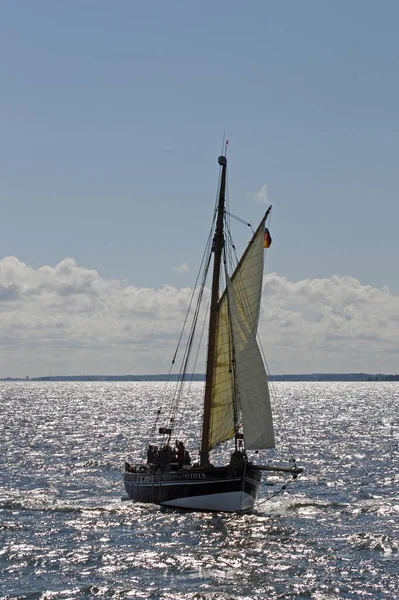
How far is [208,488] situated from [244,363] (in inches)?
299

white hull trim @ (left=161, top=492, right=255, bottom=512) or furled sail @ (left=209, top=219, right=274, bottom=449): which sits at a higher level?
furled sail @ (left=209, top=219, right=274, bottom=449)

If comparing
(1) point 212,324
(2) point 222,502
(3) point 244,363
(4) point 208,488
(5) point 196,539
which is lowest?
(5) point 196,539

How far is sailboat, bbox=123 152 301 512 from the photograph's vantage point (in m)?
47.8

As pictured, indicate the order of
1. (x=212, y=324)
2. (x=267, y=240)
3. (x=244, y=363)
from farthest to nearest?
(x=212, y=324)
(x=267, y=240)
(x=244, y=363)

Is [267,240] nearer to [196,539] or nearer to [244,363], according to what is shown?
[244,363]

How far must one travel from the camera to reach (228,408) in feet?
168

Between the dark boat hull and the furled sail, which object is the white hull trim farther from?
the furled sail

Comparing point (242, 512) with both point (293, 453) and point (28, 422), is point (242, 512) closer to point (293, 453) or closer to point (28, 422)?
point (293, 453)

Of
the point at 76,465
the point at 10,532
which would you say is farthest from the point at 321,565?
the point at 76,465

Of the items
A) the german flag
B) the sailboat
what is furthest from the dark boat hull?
the german flag

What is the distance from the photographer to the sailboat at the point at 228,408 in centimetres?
4781

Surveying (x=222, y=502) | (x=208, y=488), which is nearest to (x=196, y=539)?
(x=208, y=488)

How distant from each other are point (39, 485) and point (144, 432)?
199 feet

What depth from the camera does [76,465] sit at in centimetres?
7581
